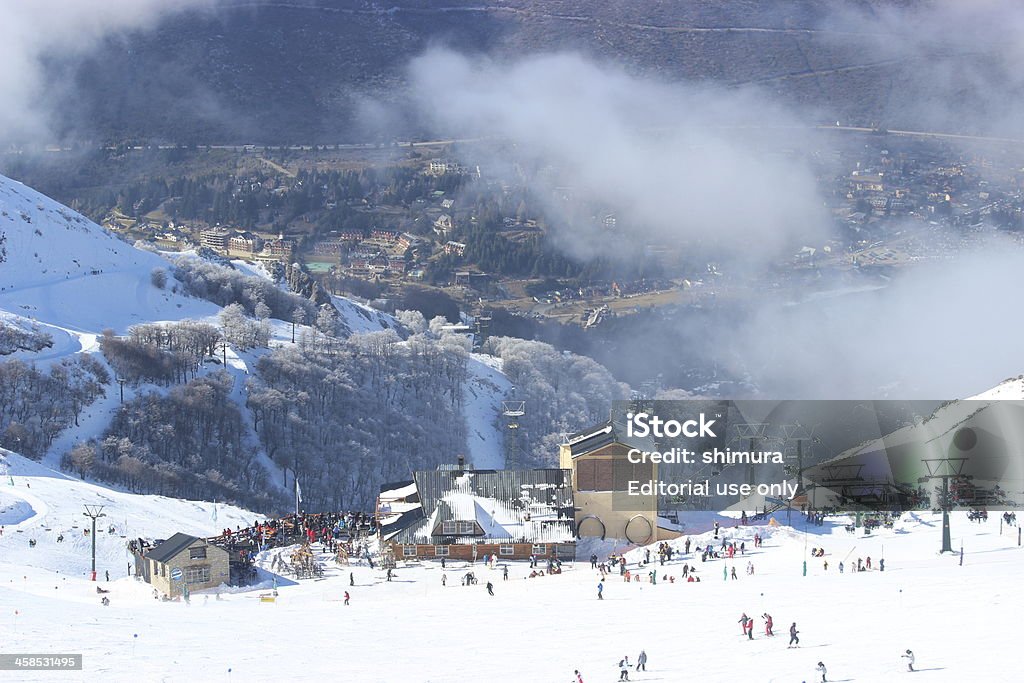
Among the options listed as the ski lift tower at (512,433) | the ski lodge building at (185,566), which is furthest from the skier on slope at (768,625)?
the ski lift tower at (512,433)

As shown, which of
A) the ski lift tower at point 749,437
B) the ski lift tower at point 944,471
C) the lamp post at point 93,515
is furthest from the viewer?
the ski lift tower at point 749,437

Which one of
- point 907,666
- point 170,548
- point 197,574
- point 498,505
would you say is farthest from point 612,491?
point 907,666

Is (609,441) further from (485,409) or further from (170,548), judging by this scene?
(485,409)

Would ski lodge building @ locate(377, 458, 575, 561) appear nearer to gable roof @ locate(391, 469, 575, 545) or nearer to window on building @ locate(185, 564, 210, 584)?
gable roof @ locate(391, 469, 575, 545)

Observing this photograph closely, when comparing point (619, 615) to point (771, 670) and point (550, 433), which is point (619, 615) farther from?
point (550, 433)

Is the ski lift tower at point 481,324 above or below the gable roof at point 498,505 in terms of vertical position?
above

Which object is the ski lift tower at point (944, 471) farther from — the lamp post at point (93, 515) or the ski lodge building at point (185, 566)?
the lamp post at point (93, 515)

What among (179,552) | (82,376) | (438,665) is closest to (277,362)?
(82,376)
